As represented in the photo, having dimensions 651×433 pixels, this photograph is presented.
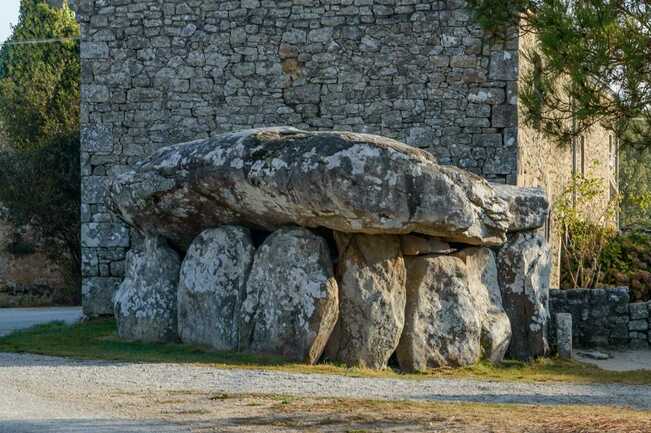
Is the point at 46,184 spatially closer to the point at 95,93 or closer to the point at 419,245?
the point at 95,93

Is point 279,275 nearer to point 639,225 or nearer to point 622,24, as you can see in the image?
point 622,24

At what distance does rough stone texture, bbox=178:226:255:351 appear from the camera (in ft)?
46.3

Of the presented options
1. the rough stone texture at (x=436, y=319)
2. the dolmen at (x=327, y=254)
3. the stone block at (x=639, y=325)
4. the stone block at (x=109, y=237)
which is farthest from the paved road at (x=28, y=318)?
the stone block at (x=639, y=325)

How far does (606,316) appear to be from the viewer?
17.4 m

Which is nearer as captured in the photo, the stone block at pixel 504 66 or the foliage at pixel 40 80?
the stone block at pixel 504 66

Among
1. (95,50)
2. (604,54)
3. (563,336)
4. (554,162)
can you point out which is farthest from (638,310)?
(95,50)

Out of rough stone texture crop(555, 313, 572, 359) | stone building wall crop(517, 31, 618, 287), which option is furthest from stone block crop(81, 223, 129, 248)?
rough stone texture crop(555, 313, 572, 359)

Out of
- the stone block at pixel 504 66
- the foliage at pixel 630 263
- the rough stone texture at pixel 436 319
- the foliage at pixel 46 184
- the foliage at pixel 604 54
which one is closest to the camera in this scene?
the foliage at pixel 604 54

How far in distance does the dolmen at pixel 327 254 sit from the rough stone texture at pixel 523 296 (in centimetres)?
2

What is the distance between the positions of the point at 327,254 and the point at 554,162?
8376mm

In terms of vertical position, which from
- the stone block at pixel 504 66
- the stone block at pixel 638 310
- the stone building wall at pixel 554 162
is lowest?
the stone block at pixel 638 310

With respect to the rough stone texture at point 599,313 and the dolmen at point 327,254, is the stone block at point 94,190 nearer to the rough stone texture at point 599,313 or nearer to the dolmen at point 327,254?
the dolmen at point 327,254

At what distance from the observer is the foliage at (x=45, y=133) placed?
26594mm

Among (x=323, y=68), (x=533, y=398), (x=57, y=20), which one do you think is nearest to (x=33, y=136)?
(x=57, y=20)
